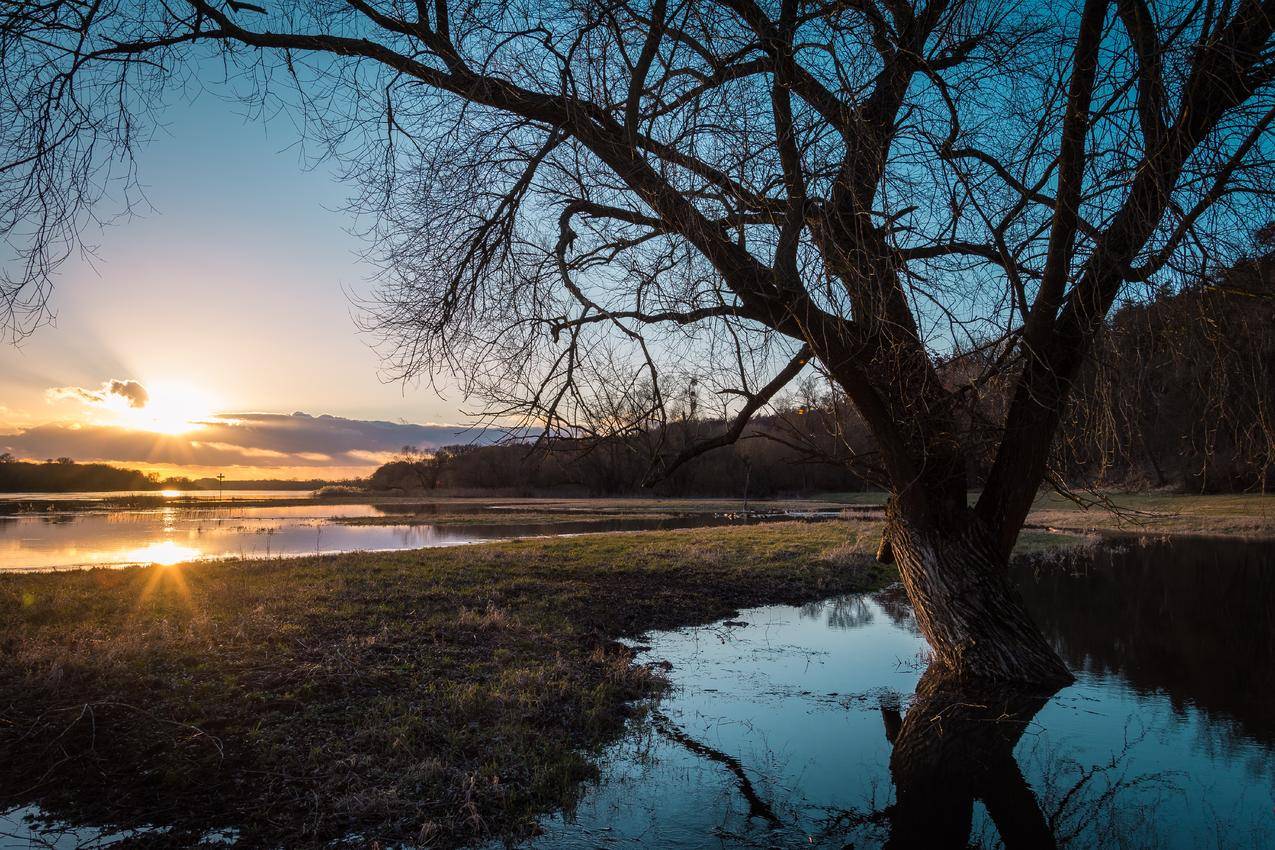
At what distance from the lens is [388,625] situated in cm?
946

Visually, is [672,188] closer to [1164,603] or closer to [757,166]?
[757,166]

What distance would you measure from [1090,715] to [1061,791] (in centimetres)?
210

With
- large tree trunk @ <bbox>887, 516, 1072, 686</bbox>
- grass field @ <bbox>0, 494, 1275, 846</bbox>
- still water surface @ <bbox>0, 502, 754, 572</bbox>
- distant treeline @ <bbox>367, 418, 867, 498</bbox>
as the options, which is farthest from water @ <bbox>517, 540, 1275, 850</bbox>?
distant treeline @ <bbox>367, 418, 867, 498</bbox>

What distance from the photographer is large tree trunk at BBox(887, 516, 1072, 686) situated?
7.28 meters

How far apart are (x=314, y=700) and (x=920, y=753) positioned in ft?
16.9

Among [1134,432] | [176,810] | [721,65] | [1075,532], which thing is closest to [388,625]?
[176,810]

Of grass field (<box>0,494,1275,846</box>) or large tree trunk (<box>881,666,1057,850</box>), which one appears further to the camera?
large tree trunk (<box>881,666,1057,850</box>)

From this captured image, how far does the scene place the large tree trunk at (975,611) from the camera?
7281 millimetres

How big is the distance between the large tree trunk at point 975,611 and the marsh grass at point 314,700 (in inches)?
118

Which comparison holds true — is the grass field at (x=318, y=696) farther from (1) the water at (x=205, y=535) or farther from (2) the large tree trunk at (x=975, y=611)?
(1) the water at (x=205, y=535)

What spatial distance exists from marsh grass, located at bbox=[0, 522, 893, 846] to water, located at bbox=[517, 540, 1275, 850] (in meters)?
0.62

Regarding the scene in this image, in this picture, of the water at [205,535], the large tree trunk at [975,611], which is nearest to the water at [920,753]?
the large tree trunk at [975,611]

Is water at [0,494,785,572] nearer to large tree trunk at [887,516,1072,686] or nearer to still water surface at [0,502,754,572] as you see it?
still water surface at [0,502,754,572]

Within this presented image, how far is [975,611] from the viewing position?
7.31m
